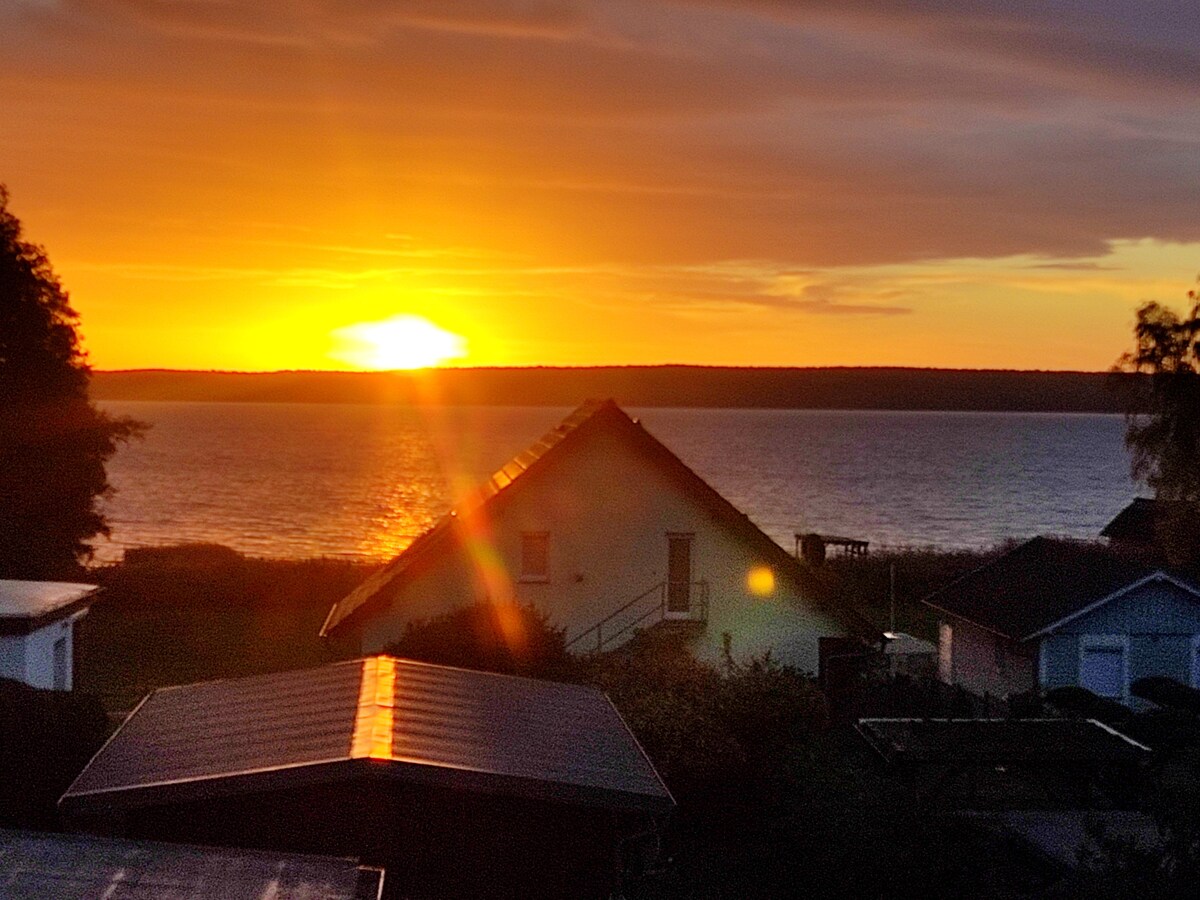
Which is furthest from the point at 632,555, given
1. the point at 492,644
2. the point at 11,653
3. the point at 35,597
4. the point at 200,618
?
the point at 200,618

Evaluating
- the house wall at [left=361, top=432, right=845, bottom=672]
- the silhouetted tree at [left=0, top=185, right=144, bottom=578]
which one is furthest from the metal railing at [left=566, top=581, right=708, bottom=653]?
the silhouetted tree at [left=0, top=185, right=144, bottom=578]

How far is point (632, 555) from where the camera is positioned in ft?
101

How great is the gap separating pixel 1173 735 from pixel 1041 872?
31.7 ft

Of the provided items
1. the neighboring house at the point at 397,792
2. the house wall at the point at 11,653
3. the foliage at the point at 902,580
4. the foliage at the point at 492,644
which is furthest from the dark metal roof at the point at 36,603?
the foliage at the point at 902,580

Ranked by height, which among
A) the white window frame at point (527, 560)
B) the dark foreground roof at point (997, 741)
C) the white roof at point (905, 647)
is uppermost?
the white window frame at point (527, 560)

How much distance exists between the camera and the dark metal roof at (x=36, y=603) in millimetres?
23375

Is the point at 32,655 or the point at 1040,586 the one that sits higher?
the point at 1040,586

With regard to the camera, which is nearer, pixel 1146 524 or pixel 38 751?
pixel 38 751

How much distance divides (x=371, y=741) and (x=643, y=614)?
1872 cm

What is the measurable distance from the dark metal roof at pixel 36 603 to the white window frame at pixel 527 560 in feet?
28.2

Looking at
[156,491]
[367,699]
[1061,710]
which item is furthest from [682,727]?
[156,491]

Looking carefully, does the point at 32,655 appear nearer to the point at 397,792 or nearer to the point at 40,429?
the point at 397,792

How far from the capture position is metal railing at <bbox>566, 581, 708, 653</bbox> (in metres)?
30.5

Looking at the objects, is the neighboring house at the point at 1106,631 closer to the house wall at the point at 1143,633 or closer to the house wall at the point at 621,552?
the house wall at the point at 1143,633
